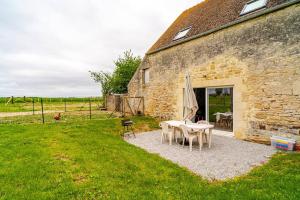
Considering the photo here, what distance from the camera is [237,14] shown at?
358 inches

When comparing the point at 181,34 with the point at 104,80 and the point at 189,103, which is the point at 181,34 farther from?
the point at 104,80

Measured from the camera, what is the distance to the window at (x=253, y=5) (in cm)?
816

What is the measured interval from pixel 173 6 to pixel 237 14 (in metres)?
12.6

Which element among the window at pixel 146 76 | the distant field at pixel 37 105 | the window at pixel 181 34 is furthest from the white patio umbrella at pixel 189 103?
the distant field at pixel 37 105

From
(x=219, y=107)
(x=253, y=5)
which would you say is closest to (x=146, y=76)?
(x=219, y=107)

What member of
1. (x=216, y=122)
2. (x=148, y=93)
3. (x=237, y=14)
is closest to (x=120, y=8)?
(x=148, y=93)

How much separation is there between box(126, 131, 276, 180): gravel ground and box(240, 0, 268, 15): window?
583 centimetres

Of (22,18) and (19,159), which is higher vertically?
(22,18)

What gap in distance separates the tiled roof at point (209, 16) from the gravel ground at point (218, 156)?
18.7ft

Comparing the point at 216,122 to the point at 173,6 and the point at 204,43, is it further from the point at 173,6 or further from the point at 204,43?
the point at 173,6

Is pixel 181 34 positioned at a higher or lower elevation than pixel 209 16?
lower

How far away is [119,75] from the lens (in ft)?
80.6

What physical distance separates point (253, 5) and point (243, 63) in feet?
9.18

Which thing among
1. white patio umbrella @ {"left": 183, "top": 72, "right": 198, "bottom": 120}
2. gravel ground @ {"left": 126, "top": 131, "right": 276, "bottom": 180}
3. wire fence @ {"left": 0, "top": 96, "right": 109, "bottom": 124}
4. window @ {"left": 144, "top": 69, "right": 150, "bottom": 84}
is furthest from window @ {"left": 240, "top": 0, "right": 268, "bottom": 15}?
wire fence @ {"left": 0, "top": 96, "right": 109, "bottom": 124}
